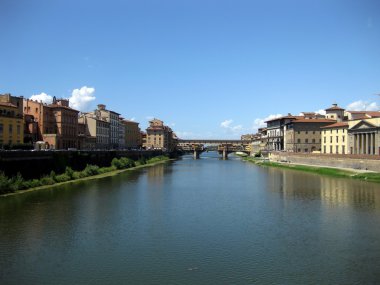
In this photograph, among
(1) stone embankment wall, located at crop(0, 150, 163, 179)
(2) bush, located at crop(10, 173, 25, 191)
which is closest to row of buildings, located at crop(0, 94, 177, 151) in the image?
(1) stone embankment wall, located at crop(0, 150, 163, 179)

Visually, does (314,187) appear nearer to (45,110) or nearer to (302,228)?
(302,228)

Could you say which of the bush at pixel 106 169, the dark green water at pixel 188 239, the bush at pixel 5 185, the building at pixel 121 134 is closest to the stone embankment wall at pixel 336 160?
the dark green water at pixel 188 239

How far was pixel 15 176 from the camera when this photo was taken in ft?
144

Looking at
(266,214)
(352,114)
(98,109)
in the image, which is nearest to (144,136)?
(98,109)

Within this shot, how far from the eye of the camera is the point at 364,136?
3147 inches

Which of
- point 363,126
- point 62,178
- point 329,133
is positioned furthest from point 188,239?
point 329,133

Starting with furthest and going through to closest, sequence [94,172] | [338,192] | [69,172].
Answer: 1. [94,172]
2. [69,172]
3. [338,192]

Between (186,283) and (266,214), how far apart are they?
16223 millimetres

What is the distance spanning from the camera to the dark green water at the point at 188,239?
1833cm

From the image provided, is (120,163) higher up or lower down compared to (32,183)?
higher up

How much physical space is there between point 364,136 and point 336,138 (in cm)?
1309

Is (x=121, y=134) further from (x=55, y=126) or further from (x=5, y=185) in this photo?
(x=5, y=185)

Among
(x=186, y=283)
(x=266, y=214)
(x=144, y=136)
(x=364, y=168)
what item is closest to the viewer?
(x=186, y=283)

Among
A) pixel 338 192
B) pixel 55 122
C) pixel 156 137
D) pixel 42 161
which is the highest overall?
pixel 55 122
